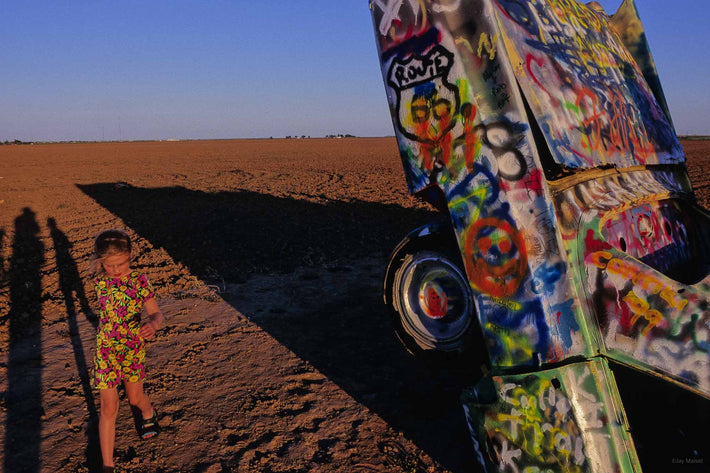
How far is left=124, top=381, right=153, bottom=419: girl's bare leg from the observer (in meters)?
2.96

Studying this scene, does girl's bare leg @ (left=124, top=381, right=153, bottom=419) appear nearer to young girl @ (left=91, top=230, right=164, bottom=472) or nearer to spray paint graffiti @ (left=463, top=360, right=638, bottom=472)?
young girl @ (left=91, top=230, right=164, bottom=472)

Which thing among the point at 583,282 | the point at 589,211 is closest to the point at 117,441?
the point at 583,282

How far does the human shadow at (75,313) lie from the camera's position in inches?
116

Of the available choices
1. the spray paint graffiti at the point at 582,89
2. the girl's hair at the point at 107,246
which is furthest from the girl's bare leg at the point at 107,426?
the spray paint graffiti at the point at 582,89

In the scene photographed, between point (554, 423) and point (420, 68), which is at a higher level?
point (420, 68)

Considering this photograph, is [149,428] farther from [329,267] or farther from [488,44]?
[329,267]

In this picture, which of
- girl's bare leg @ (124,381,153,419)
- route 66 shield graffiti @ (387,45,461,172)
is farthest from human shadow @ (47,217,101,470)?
route 66 shield graffiti @ (387,45,461,172)

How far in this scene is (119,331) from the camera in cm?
279

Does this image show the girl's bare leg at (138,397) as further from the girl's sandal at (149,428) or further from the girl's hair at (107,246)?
the girl's hair at (107,246)

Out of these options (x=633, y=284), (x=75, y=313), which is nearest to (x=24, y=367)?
(x=75, y=313)

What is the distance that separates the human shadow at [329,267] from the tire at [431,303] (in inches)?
25.2

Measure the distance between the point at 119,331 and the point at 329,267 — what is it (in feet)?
13.8

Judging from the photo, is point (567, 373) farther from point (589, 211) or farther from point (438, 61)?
point (438, 61)

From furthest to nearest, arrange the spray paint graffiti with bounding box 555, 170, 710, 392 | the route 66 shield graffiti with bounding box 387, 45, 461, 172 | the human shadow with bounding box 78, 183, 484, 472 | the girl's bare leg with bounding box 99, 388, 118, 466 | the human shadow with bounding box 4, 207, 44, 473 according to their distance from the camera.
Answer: the human shadow with bounding box 78, 183, 484, 472
the human shadow with bounding box 4, 207, 44, 473
the girl's bare leg with bounding box 99, 388, 118, 466
the route 66 shield graffiti with bounding box 387, 45, 461, 172
the spray paint graffiti with bounding box 555, 170, 710, 392
